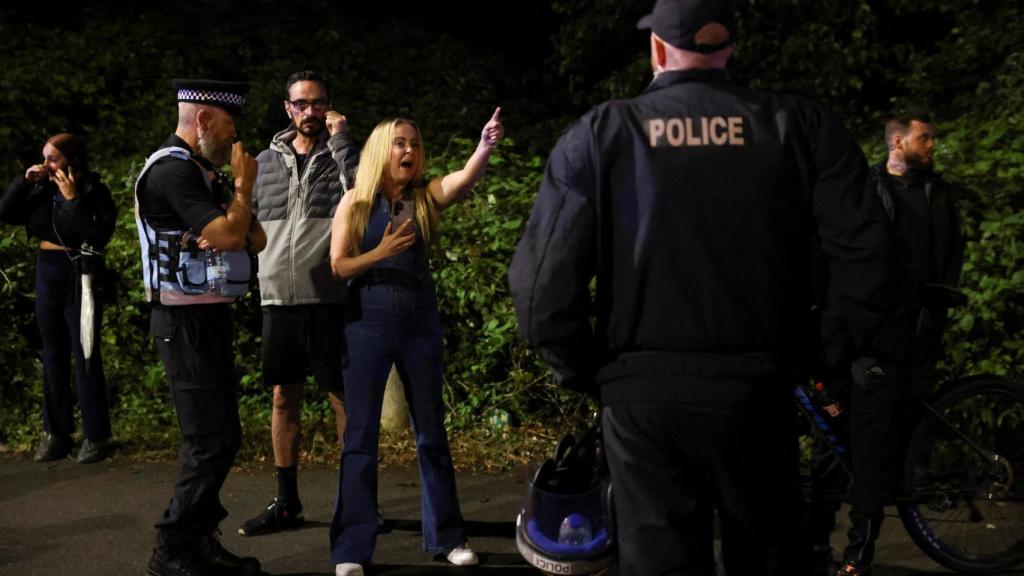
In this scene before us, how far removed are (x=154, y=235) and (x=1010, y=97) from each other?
6.99 meters

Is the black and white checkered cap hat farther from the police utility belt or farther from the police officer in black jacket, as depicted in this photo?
the police officer in black jacket

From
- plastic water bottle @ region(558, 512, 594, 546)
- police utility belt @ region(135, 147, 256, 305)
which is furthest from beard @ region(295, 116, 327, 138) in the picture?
plastic water bottle @ region(558, 512, 594, 546)

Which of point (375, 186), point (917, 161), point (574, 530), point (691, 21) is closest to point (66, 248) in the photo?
point (375, 186)

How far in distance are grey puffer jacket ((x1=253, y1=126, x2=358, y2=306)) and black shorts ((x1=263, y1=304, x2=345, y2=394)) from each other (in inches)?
3.6

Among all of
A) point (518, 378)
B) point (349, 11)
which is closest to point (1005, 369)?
point (518, 378)

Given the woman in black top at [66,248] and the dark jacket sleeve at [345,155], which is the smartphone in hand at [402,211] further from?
the woman in black top at [66,248]

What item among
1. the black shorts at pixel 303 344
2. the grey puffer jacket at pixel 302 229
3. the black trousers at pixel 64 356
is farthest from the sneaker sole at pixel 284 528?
the black trousers at pixel 64 356

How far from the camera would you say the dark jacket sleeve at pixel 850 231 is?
3553 millimetres

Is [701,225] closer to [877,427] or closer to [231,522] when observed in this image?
[877,427]

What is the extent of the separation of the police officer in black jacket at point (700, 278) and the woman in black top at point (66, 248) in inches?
201

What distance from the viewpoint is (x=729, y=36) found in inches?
145

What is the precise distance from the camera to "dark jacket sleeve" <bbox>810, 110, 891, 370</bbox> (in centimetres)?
355

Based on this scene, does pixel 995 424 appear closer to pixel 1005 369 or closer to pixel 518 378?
pixel 1005 369

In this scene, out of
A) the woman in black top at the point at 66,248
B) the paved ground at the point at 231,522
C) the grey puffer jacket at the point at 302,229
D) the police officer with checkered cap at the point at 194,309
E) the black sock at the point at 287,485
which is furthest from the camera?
the woman in black top at the point at 66,248
